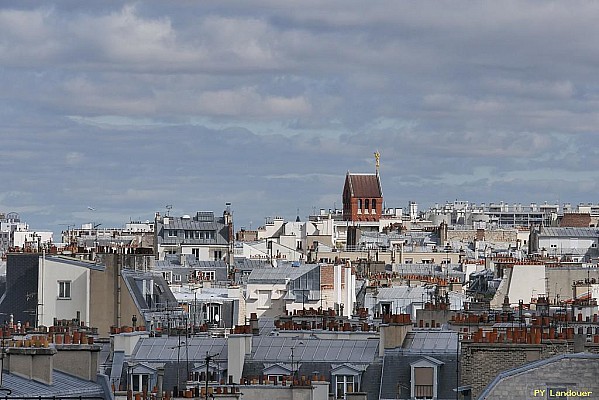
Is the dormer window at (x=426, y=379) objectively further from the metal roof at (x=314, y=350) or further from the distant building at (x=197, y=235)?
the distant building at (x=197, y=235)

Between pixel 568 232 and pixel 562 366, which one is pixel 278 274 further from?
pixel 568 232

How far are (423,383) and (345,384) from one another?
1.71 metres

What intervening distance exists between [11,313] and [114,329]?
14011 millimetres

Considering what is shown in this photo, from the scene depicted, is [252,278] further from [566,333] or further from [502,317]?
[566,333]

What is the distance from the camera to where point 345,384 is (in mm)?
43344

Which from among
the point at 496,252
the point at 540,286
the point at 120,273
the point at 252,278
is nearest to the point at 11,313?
the point at 120,273

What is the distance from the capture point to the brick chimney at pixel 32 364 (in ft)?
114

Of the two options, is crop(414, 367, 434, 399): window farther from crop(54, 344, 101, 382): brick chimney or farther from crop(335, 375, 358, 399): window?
crop(54, 344, 101, 382): brick chimney

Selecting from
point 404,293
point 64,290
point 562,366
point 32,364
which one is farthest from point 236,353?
point 404,293

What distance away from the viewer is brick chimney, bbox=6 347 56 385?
114 feet

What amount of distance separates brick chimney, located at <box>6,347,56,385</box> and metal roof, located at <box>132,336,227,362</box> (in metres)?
10.3

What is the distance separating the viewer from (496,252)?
13412 cm

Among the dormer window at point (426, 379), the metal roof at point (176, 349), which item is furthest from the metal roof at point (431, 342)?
the metal roof at point (176, 349)

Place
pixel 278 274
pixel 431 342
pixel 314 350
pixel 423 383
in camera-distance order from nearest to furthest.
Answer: pixel 423 383, pixel 431 342, pixel 314 350, pixel 278 274
